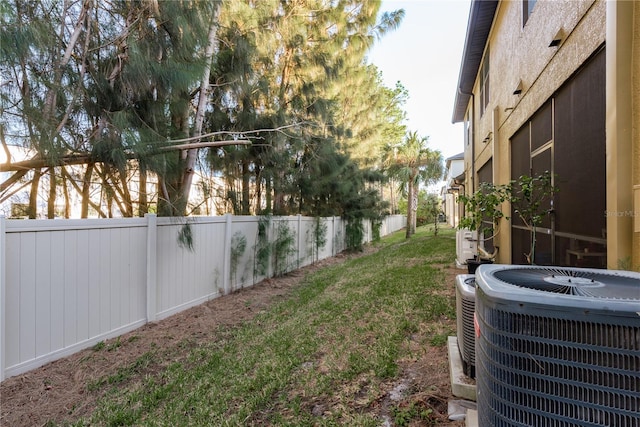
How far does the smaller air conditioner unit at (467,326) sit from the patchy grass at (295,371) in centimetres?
43

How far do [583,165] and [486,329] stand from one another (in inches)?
104

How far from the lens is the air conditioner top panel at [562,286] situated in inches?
39.3

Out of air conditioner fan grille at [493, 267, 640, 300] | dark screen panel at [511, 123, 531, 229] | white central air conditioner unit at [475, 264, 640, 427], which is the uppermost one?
dark screen panel at [511, 123, 531, 229]

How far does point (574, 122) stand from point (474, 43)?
635 cm

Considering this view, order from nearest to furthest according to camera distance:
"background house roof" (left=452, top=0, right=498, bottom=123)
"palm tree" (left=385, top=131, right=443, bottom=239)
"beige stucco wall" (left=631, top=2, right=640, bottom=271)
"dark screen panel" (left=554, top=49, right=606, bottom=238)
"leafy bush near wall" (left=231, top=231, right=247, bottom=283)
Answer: "beige stucco wall" (left=631, top=2, right=640, bottom=271)
"dark screen panel" (left=554, top=49, right=606, bottom=238)
"leafy bush near wall" (left=231, top=231, right=247, bottom=283)
"background house roof" (left=452, top=0, right=498, bottom=123)
"palm tree" (left=385, top=131, right=443, bottom=239)

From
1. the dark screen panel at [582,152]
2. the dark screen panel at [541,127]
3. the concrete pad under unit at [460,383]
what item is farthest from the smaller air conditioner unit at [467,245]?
the concrete pad under unit at [460,383]

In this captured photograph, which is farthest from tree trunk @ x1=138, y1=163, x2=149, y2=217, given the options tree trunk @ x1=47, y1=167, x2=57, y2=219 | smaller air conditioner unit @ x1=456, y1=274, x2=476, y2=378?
smaller air conditioner unit @ x1=456, y1=274, x2=476, y2=378

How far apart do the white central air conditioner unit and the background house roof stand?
745 cm

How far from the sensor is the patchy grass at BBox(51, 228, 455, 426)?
253 cm

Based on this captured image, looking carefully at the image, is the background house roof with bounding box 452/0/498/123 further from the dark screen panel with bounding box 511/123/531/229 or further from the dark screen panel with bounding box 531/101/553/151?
the dark screen panel with bounding box 531/101/553/151

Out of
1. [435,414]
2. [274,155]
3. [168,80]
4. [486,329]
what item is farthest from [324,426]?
[274,155]

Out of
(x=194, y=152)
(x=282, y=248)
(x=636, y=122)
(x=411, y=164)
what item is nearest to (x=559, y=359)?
(x=636, y=122)

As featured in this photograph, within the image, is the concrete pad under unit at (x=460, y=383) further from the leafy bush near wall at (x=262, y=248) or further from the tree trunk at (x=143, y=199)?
the leafy bush near wall at (x=262, y=248)

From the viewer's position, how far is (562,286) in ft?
4.33
